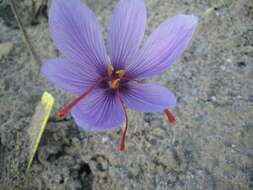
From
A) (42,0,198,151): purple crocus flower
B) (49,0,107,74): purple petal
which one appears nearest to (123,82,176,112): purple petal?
(42,0,198,151): purple crocus flower

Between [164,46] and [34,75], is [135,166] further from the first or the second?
[34,75]

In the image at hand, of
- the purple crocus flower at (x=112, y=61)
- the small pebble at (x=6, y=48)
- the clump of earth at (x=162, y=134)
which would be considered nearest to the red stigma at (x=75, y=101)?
the purple crocus flower at (x=112, y=61)

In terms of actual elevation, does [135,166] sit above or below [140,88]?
below

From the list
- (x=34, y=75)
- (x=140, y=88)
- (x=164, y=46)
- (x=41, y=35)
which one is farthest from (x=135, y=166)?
(x=41, y=35)

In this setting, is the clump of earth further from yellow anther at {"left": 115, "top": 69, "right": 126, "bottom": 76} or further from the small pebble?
yellow anther at {"left": 115, "top": 69, "right": 126, "bottom": 76}

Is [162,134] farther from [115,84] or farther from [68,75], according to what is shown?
[68,75]

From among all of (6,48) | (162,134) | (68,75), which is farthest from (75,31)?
(6,48)
